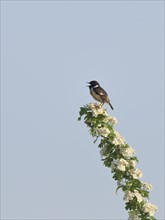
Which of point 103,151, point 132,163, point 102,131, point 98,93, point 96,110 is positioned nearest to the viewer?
point 132,163

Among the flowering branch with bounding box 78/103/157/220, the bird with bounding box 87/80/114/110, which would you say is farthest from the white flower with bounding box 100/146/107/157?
the bird with bounding box 87/80/114/110

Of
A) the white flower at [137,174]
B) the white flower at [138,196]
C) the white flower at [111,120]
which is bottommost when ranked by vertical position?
the white flower at [138,196]

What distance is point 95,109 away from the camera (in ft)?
48.1

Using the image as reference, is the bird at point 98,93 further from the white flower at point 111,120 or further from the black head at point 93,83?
the white flower at point 111,120

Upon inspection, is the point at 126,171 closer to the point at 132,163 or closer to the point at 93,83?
the point at 132,163

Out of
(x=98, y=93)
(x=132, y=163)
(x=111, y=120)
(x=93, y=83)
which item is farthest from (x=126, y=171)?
(x=93, y=83)

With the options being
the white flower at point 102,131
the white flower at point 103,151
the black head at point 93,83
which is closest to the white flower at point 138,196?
the white flower at point 103,151

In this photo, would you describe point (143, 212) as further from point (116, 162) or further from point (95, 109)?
point (95, 109)

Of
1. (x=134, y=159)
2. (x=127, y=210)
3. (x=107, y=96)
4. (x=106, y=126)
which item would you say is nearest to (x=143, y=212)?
(x=127, y=210)

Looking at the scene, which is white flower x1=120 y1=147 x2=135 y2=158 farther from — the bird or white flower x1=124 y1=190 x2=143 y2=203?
the bird

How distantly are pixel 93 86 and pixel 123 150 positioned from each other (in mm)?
10846

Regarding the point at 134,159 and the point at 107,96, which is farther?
the point at 107,96

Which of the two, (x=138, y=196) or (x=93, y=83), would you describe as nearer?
(x=138, y=196)

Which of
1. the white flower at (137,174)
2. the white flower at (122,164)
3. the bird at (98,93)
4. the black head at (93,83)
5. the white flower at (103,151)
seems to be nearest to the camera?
the white flower at (122,164)
